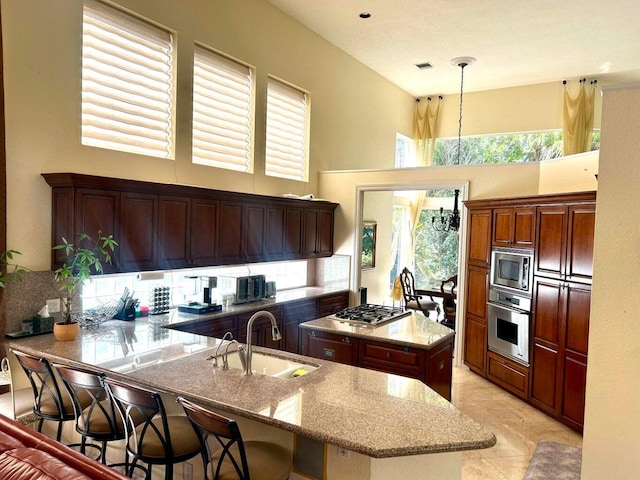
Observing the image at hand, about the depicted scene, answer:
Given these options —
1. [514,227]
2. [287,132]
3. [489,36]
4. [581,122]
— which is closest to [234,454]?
[514,227]

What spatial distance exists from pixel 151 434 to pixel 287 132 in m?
4.74

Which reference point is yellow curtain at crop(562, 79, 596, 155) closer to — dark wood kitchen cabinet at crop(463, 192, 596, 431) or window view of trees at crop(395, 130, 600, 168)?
window view of trees at crop(395, 130, 600, 168)

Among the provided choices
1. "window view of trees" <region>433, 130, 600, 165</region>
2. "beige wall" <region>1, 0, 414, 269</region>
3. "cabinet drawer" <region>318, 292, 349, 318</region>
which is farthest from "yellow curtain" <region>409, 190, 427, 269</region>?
"cabinet drawer" <region>318, 292, 349, 318</region>

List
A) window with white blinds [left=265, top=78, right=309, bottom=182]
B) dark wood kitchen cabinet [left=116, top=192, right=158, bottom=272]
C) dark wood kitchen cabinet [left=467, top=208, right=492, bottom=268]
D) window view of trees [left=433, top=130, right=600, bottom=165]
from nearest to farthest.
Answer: dark wood kitchen cabinet [left=116, top=192, right=158, bottom=272]
dark wood kitchen cabinet [left=467, top=208, right=492, bottom=268]
window with white blinds [left=265, top=78, right=309, bottom=182]
window view of trees [left=433, top=130, right=600, bottom=165]

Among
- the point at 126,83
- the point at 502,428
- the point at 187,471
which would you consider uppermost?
the point at 126,83

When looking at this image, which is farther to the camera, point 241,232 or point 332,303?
point 332,303

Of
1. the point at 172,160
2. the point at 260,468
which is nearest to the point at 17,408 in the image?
the point at 260,468

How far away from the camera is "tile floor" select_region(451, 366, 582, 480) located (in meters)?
3.50

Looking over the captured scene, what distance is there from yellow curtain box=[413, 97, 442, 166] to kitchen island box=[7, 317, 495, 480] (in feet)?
23.8

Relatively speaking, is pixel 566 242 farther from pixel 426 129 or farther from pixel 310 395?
pixel 426 129

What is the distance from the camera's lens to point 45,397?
2.87 meters

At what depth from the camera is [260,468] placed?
2.07 metres

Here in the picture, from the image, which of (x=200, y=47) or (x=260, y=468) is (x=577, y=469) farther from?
(x=200, y=47)

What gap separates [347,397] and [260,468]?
0.52m
